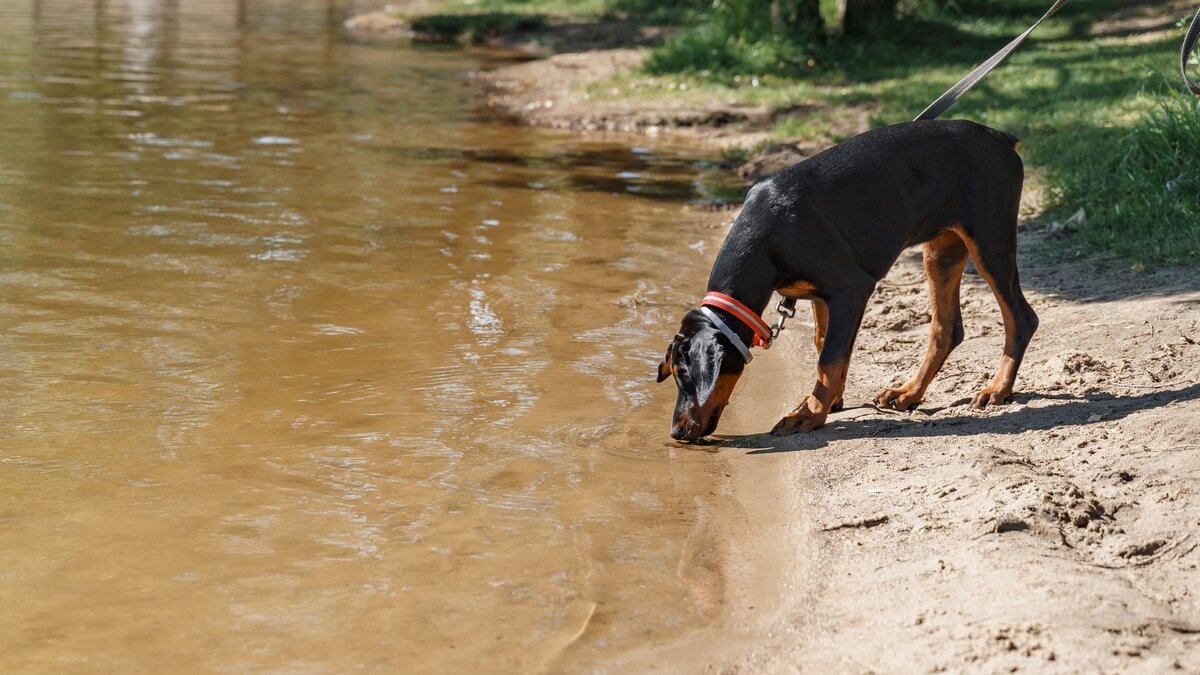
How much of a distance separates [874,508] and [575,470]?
4.05ft

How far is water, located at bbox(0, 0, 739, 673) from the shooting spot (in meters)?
3.91

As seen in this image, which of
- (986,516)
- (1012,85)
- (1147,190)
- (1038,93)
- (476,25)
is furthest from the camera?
(476,25)

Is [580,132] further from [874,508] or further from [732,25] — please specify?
[874,508]

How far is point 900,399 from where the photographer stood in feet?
19.1

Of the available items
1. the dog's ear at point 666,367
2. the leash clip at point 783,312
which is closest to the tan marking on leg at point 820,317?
the leash clip at point 783,312

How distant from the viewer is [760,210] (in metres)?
5.34

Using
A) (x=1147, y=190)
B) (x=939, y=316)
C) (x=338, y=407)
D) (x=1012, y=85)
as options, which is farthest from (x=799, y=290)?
(x=1012, y=85)

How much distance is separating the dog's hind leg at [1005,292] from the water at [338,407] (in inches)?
→ 55.8

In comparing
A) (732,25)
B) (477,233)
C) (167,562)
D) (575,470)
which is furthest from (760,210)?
(732,25)

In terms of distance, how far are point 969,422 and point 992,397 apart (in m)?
0.24

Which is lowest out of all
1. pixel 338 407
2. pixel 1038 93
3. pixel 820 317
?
pixel 338 407

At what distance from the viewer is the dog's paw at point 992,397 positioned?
18.3 ft

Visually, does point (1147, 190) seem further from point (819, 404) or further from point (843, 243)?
point (819, 404)

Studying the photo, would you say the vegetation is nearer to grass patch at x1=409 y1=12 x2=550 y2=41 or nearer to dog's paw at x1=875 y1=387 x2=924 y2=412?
dog's paw at x1=875 y1=387 x2=924 y2=412
